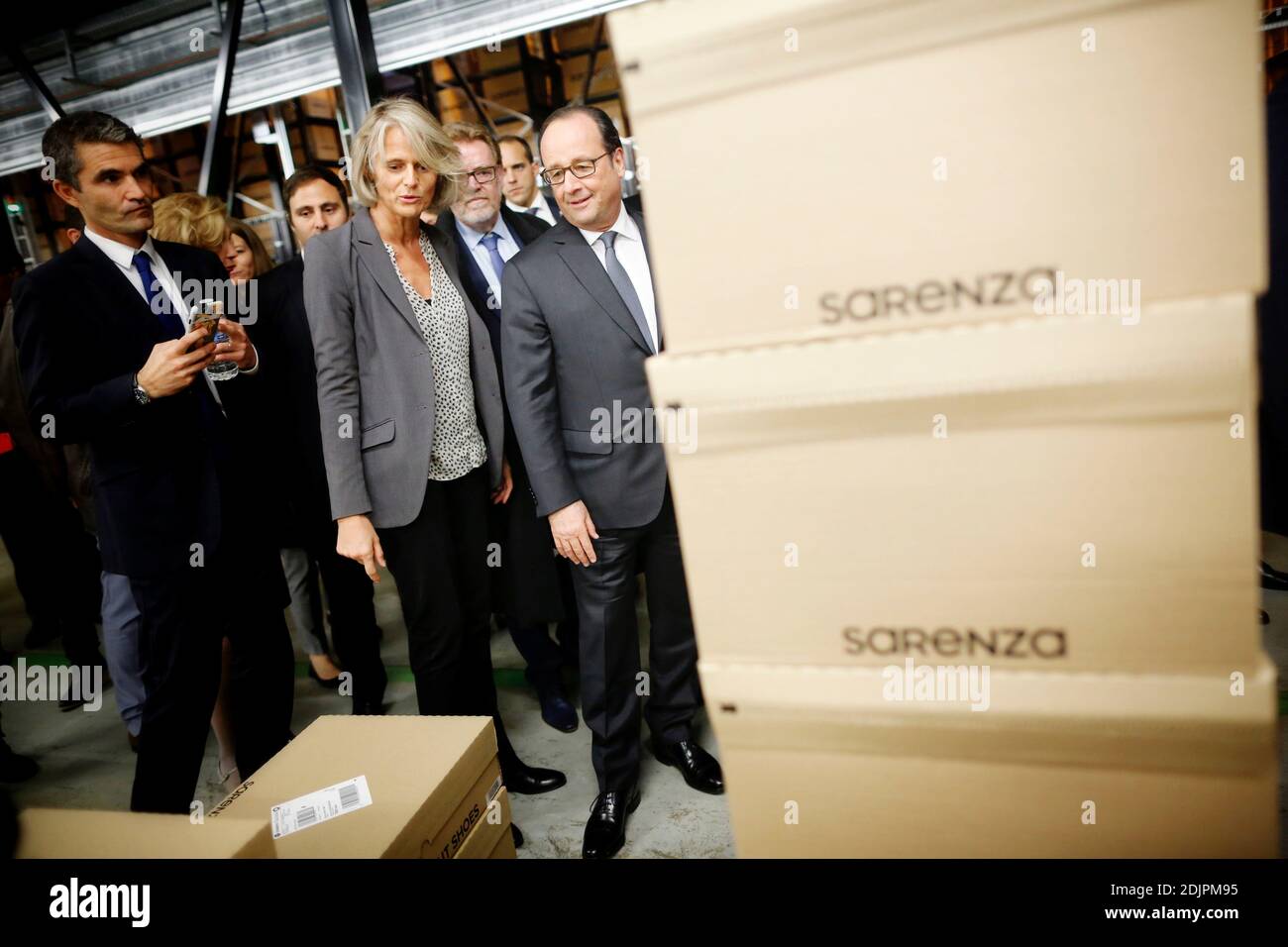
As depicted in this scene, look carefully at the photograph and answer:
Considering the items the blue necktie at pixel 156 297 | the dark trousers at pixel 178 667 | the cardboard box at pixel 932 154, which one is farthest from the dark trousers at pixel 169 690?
the cardboard box at pixel 932 154

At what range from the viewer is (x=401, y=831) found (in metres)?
1.28

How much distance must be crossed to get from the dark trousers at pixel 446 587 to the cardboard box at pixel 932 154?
1.14 meters

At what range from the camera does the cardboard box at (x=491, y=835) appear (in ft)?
4.93

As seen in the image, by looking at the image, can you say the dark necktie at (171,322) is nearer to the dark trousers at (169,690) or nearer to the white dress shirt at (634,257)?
the dark trousers at (169,690)

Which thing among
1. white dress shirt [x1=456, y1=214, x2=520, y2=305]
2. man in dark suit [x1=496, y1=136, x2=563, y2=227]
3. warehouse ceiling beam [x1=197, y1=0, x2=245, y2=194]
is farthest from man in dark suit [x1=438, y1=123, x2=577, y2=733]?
warehouse ceiling beam [x1=197, y1=0, x2=245, y2=194]

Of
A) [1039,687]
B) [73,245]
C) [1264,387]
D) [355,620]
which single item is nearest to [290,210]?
[73,245]

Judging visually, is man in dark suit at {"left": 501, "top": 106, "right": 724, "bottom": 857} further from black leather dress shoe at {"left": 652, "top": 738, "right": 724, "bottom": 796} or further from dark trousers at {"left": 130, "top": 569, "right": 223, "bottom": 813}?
dark trousers at {"left": 130, "top": 569, "right": 223, "bottom": 813}

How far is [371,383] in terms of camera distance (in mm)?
1783

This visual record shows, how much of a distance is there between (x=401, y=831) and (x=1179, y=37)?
141 cm

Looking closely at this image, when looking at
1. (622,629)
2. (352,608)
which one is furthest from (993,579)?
(352,608)

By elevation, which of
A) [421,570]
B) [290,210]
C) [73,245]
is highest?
[290,210]

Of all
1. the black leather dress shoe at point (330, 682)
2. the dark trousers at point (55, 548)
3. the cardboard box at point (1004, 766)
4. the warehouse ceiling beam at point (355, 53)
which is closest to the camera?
the cardboard box at point (1004, 766)

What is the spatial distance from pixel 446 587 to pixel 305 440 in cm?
84

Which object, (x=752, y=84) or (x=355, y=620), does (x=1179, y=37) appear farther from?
(x=355, y=620)
